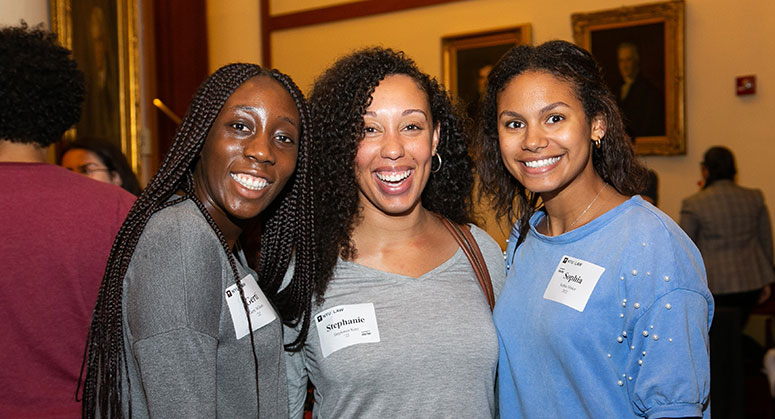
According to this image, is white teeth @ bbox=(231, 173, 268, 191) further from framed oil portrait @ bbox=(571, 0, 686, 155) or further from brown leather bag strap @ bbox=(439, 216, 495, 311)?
framed oil portrait @ bbox=(571, 0, 686, 155)

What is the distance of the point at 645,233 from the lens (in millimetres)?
1560

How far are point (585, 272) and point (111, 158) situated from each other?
257cm

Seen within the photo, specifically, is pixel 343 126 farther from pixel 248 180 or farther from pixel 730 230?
pixel 730 230

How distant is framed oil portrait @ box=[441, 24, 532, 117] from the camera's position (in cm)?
603

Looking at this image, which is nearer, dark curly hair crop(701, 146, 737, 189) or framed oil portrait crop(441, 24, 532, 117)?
dark curly hair crop(701, 146, 737, 189)

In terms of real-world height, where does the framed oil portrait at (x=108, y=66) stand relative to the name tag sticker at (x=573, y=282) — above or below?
above

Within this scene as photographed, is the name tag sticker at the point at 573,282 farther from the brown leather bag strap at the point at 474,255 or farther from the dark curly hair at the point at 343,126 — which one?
the dark curly hair at the point at 343,126

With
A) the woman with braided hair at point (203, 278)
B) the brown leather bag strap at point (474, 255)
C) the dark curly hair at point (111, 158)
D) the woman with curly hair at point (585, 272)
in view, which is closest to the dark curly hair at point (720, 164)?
the woman with curly hair at point (585, 272)

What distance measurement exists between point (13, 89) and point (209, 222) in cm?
92

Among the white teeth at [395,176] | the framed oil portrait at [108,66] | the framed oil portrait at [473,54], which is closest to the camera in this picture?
the white teeth at [395,176]

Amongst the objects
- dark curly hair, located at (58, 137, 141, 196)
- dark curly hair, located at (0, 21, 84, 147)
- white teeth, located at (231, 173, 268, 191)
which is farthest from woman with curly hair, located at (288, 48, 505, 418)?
dark curly hair, located at (58, 137, 141, 196)

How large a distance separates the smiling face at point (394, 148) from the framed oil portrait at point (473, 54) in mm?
4205

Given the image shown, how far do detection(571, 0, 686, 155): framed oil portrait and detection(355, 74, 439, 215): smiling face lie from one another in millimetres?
3841

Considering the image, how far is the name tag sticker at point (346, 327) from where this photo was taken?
1.72m
